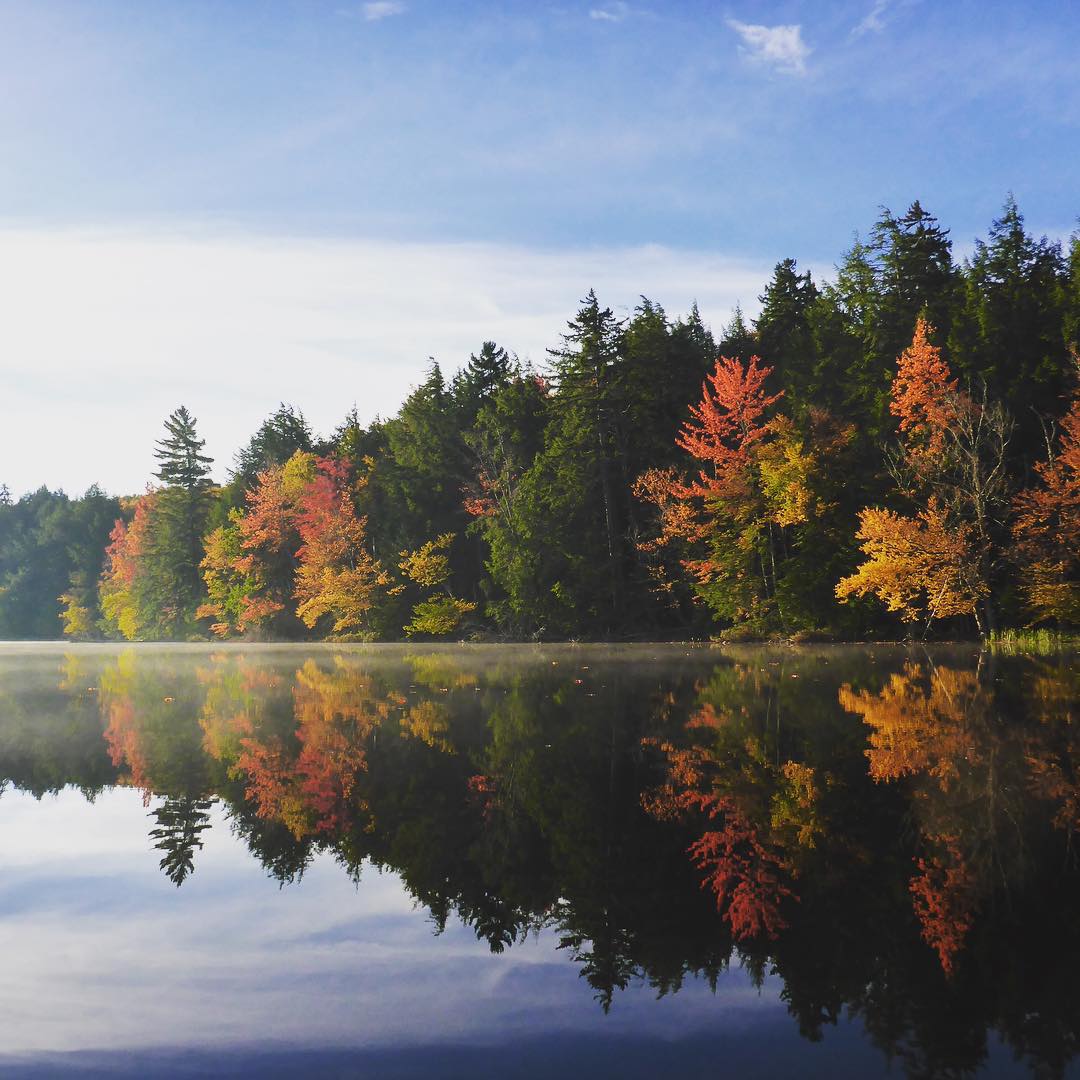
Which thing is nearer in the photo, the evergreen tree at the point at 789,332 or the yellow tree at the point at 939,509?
the yellow tree at the point at 939,509

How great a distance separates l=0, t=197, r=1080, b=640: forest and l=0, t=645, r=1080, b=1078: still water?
23.0 meters

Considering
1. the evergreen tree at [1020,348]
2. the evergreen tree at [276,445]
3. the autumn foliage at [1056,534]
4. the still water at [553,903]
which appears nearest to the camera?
the still water at [553,903]

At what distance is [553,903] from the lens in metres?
5.88

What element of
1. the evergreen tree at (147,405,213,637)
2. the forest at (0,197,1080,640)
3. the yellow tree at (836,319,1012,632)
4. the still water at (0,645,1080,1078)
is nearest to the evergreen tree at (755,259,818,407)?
the forest at (0,197,1080,640)

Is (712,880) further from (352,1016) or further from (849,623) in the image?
(849,623)

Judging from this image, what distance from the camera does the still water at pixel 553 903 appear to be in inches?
161

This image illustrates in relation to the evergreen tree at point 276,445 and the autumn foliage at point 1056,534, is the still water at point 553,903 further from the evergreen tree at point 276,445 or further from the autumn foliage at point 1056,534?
the evergreen tree at point 276,445

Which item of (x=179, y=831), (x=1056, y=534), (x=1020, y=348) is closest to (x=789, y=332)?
(x=1020, y=348)

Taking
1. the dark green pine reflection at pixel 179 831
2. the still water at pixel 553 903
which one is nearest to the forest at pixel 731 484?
the still water at pixel 553 903

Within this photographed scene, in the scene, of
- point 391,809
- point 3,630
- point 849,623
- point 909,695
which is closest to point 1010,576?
point 849,623

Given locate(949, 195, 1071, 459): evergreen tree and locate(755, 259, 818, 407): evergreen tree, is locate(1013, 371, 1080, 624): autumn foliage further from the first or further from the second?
locate(755, 259, 818, 407): evergreen tree

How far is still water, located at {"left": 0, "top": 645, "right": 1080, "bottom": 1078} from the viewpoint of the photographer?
13.4ft

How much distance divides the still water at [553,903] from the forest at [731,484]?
75.3 feet

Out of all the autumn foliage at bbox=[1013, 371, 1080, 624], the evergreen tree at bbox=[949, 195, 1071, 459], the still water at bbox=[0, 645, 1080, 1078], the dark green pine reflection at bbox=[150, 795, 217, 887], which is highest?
the evergreen tree at bbox=[949, 195, 1071, 459]
